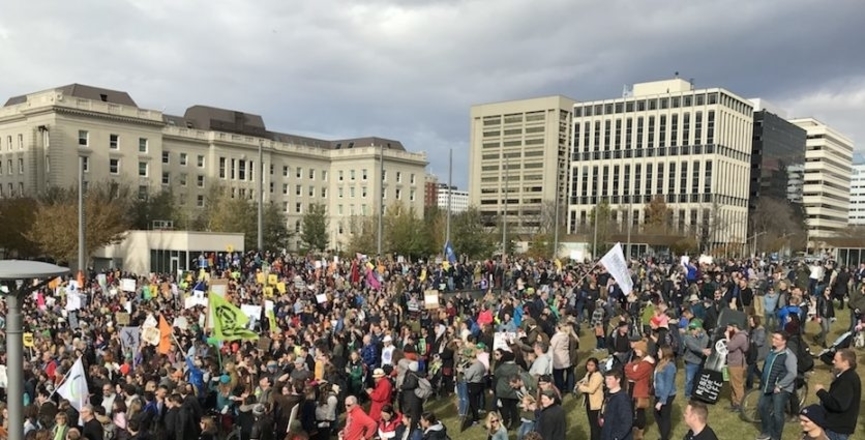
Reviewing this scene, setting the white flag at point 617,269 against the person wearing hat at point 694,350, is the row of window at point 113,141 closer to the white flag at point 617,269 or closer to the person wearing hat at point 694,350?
the white flag at point 617,269

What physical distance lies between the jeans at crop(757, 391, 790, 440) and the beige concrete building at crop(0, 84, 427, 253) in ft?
149

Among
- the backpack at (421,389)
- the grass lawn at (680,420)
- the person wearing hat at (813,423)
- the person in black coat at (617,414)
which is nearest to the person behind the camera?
the person wearing hat at (813,423)

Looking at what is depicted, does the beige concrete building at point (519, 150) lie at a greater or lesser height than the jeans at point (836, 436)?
greater

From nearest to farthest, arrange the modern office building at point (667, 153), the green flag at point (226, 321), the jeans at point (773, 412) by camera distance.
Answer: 1. the jeans at point (773, 412)
2. the green flag at point (226, 321)
3. the modern office building at point (667, 153)

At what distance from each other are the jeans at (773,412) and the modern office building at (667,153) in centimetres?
10871

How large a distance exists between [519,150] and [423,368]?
145138mm

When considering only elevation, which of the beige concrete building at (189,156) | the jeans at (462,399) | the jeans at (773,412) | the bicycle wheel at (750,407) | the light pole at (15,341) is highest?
the beige concrete building at (189,156)

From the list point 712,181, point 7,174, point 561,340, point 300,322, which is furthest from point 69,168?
point 712,181

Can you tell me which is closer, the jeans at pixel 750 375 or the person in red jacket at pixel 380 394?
the person in red jacket at pixel 380 394

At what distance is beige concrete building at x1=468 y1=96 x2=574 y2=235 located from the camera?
152 m

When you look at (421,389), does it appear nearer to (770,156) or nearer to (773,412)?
(773,412)

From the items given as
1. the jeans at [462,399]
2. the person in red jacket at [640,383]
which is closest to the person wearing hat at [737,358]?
the person in red jacket at [640,383]

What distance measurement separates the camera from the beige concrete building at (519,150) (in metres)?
152

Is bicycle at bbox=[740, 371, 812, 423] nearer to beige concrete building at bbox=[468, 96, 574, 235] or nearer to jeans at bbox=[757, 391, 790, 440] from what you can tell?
jeans at bbox=[757, 391, 790, 440]
